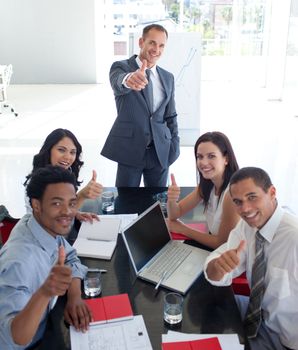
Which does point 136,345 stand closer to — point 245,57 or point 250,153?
point 250,153

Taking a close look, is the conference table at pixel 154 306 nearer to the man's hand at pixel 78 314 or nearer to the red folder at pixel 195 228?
the man's hand at pixel 78 314

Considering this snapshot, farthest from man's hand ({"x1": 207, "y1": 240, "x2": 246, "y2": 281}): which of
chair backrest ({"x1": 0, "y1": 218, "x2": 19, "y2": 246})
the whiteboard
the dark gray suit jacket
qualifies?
the whiteboard

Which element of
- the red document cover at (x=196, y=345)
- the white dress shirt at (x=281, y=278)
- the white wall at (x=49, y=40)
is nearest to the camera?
the red document cover at (x=196, y=345)

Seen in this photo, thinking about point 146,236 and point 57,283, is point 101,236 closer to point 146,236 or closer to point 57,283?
point 146,236

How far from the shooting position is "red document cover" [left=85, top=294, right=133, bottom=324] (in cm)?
146

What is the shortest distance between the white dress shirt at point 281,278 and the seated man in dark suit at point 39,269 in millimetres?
613

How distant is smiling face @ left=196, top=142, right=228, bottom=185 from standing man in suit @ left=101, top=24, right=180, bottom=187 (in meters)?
0.80

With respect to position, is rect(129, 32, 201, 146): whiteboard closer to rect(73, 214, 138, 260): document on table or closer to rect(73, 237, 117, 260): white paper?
rect(73, 214, 138, 260): document on table

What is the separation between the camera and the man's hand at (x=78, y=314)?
1419 millimetres

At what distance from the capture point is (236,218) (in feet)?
6.46

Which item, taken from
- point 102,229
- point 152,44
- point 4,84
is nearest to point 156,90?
point 152,44

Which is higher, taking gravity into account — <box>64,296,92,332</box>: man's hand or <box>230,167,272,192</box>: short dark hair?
<box>230,167,272,192</box>: short dark hair

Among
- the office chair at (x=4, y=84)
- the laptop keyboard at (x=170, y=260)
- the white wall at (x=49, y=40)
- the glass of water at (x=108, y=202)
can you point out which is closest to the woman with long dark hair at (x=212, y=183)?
the laptop keyboard at (x=170, y=260)

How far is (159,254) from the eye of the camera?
73.2 inches
